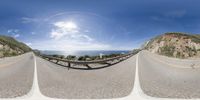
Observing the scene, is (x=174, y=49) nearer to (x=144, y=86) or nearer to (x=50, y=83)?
(x=144, y=86)

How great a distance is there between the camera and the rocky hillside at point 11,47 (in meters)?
10.4

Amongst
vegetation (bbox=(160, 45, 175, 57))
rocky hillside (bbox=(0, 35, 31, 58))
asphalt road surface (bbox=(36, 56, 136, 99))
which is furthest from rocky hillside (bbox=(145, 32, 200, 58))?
rocky hillside (bbox=(0, 35, 31, 58))

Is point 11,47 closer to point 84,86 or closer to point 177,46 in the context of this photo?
point 84,86

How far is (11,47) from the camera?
12.0 m

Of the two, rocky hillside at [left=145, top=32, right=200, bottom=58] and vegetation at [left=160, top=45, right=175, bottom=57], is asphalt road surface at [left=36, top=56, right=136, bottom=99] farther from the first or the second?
vegetation at [left=160, top=45, right=175, bottom=57]

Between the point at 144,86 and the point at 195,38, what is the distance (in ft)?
12.7

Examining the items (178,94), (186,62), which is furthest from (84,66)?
(186,62)

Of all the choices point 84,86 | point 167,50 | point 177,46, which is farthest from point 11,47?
point 177,46

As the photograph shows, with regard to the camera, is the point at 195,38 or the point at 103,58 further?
the point at 103,58

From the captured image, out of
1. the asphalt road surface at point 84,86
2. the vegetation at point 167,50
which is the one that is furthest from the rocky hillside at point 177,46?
the asphalt road surface at point 84,86

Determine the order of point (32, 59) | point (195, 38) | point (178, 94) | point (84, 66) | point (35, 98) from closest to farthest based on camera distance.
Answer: point (35, 98)
point (178, 94)
point (195, 38)
point (84, 66)
point (32, 59)

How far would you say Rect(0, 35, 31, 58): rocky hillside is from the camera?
10355mm

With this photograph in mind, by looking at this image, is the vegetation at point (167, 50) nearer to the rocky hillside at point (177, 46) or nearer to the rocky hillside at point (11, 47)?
the rocky hillside at point (177, 46)

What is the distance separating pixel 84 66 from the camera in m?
15.9
